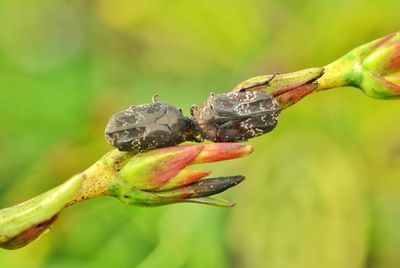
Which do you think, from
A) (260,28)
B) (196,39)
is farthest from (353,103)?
(196,39)

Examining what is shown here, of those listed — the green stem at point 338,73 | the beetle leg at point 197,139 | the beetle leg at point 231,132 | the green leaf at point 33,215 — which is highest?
the green stem at point 338,73

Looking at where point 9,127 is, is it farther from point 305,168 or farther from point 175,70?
point 305,168

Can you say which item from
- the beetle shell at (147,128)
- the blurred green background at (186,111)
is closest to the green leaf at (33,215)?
the beetle shell at (147,128)

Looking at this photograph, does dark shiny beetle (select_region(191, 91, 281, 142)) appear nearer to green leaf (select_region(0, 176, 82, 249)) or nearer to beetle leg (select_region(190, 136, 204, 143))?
beetle leg (select_region(190, 136, 204, 143))

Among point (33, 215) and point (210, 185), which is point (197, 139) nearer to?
point (210, 185)

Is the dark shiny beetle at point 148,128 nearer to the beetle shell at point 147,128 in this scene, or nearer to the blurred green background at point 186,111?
the beetle shell at point 147,128

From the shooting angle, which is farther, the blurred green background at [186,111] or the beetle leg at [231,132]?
the blurred green background at [186,111]

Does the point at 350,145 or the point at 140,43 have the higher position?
the point at 140,43
